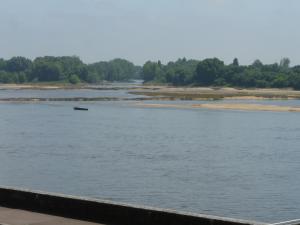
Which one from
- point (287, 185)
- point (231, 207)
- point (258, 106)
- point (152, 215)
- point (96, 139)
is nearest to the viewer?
point (152, 215)

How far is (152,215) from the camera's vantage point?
10.9 meters

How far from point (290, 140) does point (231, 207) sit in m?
36.5

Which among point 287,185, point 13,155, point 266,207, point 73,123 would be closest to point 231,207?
point 266,207

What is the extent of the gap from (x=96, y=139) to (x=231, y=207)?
116 feet

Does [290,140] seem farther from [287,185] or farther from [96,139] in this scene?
[287,185]

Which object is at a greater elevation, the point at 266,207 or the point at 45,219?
the point at 45,219

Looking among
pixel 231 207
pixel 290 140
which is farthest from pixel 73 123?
pixel 231 207

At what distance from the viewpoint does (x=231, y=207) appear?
98.4 feet

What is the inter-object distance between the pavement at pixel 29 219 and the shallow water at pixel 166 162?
1711 centimetres

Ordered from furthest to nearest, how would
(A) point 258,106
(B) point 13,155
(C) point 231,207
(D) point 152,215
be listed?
(A) point 258,106 < (B) point 13,155 < (C) point 231,207 < (D) point 152,215

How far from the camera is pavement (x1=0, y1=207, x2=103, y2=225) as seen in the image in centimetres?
1100

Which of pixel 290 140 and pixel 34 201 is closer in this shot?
pixel 34 201

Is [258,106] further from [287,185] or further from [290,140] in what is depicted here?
[287,185]

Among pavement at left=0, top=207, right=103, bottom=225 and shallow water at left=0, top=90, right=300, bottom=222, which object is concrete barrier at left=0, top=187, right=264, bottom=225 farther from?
shallow water at left=0, top=90, right=300, bottom=222
